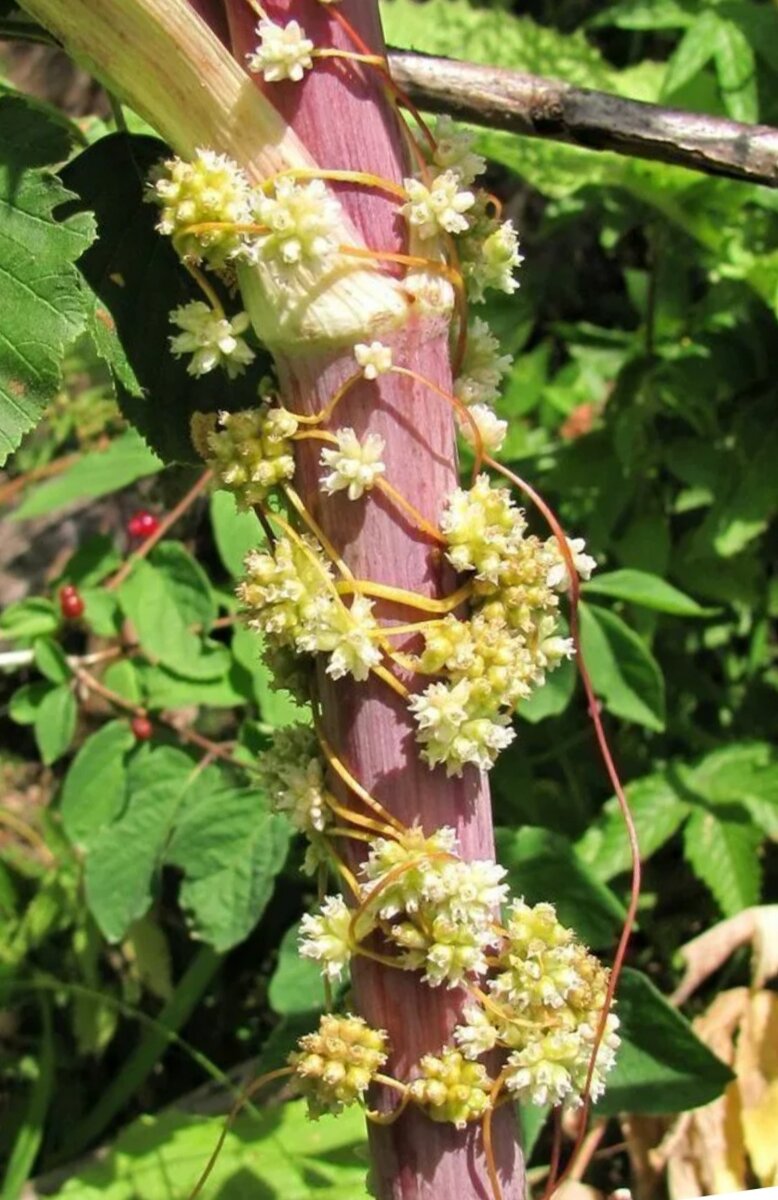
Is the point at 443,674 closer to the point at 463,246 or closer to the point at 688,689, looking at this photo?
the point at 463,246

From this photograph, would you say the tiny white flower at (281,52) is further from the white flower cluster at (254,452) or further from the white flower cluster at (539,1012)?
the white flower cluster at (539,1012)

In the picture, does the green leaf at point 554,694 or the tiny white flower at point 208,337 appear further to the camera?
the green leaf at point 554,694

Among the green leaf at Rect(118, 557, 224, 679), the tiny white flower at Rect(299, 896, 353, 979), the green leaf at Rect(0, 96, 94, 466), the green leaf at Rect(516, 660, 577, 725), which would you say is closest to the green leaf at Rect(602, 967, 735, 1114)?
the green leaf at Rect(516, 660, 577, 725)

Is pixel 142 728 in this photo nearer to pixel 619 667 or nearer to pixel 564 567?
pixel 619 667

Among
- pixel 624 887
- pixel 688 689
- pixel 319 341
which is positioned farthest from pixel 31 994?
pixel 319 341

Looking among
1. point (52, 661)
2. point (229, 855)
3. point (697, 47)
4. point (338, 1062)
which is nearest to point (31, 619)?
point (52, 661)

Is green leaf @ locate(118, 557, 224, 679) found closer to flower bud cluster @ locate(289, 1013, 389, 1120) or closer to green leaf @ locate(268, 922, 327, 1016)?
green leaf @ locate(268, 922, 327, 1016)

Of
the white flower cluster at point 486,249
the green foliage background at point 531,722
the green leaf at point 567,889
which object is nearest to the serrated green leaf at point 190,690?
the green foliage background at point 531,722
